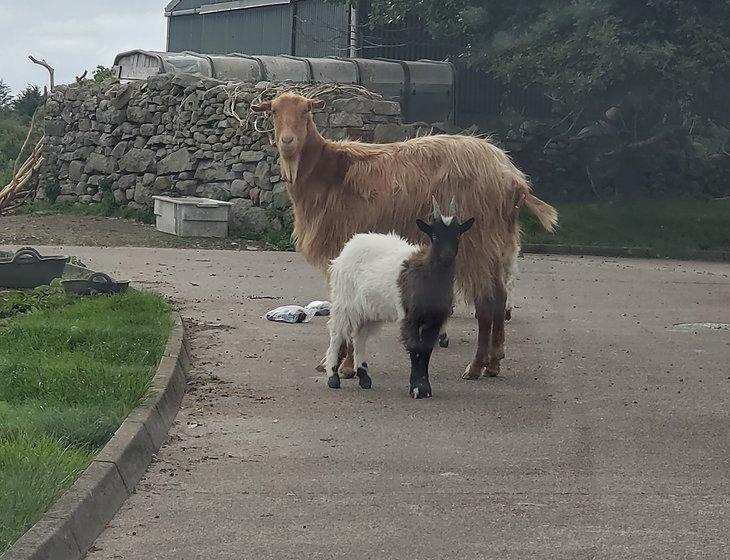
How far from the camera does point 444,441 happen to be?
7.36 meters

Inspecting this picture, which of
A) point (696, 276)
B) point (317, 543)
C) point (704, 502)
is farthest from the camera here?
point (696, 276)

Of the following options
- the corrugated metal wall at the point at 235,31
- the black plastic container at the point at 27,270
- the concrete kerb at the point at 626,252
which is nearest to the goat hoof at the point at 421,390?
the black plastic container at the point at 27,270

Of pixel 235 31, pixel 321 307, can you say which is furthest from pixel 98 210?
pixel 235 31

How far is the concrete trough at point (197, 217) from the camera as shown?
19.7m

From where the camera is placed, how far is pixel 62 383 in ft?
25.3

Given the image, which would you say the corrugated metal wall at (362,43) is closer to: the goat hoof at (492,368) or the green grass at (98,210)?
the green grass at (98,210)

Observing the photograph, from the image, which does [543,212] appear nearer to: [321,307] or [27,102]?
[321,307]

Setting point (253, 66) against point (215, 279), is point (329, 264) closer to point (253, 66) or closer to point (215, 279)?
point (215, 279)

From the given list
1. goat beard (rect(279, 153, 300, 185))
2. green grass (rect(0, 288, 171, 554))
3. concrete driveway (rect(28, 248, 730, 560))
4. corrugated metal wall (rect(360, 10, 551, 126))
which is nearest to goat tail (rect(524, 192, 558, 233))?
concrete driveway (rect(28, 248, 730, 560))

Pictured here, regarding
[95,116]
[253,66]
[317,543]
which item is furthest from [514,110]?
[317,543]

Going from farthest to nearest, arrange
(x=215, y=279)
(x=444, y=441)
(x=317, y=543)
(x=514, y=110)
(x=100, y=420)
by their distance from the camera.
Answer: (x=514, y=110) < (x=215, y=279) < (x=444, y=441) < (x=100, y=420) < (x=317, y=543)

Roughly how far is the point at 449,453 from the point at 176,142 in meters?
15.1

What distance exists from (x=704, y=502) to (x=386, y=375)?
143 inches

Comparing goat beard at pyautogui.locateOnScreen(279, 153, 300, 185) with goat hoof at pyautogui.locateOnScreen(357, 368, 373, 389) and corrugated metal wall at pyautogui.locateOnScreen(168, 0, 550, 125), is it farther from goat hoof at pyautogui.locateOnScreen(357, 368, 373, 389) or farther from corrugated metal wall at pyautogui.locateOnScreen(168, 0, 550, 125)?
corrugated metal wall at pyautogui.locateOnScreen(168, 0, 550, 125)
